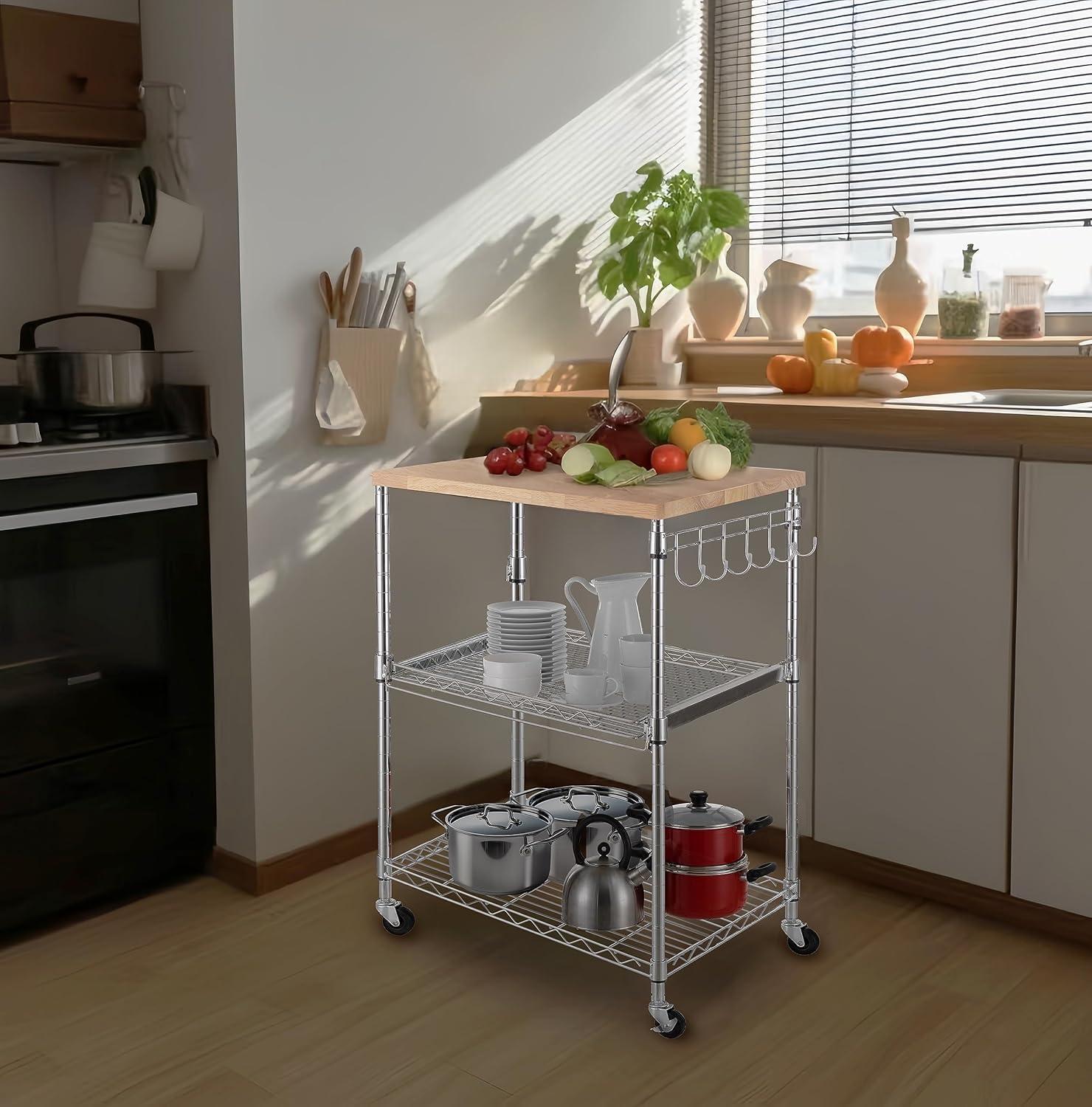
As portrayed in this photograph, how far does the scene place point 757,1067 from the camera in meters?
2.02

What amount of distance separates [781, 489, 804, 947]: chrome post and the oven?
1155 millimetres

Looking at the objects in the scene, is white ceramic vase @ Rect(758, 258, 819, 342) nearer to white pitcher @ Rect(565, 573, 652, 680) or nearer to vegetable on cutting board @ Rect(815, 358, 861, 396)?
vegetable on cutting board @ Rect(815, 358, 861, 396)

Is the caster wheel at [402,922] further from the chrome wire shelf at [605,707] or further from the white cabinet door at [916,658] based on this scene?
the white cabinet door at [916,658]

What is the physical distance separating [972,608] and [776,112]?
1.66 meters

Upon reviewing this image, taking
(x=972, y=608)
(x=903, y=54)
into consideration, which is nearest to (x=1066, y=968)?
(x=972, y=608)

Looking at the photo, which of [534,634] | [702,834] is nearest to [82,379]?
[534,634]

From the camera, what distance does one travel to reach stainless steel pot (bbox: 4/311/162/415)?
2447 mm

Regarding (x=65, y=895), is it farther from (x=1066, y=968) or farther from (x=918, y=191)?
(x=918, y=191)

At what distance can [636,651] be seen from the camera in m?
2.18

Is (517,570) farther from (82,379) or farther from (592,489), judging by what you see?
(82,379)

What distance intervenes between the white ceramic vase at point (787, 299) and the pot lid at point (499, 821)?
149cm

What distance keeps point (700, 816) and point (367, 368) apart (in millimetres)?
1105

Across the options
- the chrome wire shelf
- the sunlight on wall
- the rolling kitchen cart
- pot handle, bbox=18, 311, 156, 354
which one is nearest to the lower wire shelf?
the rolling kitchen cart

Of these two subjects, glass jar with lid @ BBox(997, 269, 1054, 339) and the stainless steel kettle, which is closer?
the stainless steel kettle
